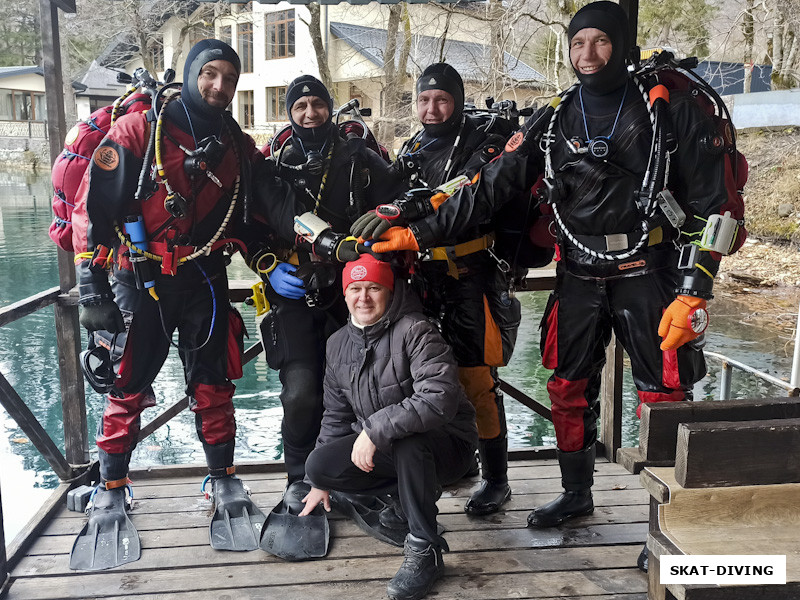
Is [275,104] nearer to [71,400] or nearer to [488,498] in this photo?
[71,400]

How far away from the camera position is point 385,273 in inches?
99.3

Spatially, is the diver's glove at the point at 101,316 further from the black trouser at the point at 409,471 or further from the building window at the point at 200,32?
→ the building window at the point at 200,32

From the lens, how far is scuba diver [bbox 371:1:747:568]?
2367 millimetres

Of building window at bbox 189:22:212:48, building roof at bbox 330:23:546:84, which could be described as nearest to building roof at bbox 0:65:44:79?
building window at bbox 189:22:212:48

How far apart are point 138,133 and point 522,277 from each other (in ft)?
5.31

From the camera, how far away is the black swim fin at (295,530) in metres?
2.62

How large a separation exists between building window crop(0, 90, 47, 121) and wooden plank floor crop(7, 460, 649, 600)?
3572 cm

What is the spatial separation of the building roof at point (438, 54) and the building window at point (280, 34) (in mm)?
2069

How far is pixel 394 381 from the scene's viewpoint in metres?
2.48

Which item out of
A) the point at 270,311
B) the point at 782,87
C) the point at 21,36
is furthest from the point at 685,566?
the point at 21,36

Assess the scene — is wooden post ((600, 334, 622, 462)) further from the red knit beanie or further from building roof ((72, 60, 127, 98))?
building roof ((72, 60, 127, 98))

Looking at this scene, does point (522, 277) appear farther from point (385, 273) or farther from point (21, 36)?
point (21, 36)

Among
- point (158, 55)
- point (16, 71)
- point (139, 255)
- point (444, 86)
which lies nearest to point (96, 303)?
point (139, 255)

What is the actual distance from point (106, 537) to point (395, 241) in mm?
1549
